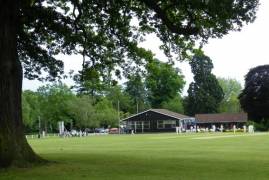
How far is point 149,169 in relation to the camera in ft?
53.4

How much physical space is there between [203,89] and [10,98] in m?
109

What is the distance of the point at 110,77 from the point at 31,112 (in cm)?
9278

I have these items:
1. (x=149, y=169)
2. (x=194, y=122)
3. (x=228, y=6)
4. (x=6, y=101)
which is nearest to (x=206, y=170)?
(x=149, y=169)

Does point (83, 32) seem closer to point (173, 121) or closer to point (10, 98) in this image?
point (10, 98)

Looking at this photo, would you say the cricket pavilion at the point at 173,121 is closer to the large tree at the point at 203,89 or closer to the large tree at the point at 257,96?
the large tree at the point at 257,96

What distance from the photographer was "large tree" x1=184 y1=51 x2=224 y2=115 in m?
126

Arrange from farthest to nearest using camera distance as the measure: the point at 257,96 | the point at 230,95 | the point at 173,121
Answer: the point at 230,95 → the point at 173,121 → the point at 257,96

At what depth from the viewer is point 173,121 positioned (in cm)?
11231

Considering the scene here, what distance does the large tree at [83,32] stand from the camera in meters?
16.9

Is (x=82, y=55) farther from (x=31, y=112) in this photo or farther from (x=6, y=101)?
(x=31, y=112)

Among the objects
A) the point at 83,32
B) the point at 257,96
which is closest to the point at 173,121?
the point at 257,96

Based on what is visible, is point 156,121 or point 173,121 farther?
point 156,121

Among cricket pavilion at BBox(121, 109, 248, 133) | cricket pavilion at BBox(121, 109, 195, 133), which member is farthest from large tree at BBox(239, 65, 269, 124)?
cricket pavilion at BBox(121, 109, 195, 133)

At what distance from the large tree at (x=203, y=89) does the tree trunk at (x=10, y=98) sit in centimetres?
10837
